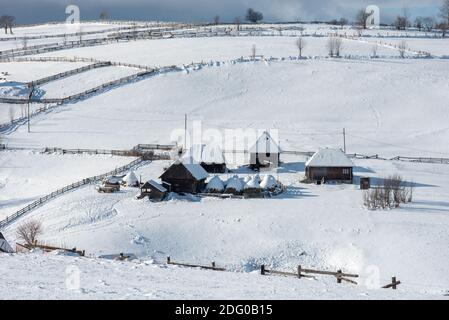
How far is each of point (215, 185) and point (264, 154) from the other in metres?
8.23

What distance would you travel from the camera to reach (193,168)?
39.5 meters

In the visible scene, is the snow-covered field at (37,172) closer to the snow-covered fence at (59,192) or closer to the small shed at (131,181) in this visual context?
the snow-covered fence at (59,192)

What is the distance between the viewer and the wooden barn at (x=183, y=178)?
1535 inches

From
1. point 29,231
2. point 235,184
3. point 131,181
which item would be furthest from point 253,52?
point 29,231

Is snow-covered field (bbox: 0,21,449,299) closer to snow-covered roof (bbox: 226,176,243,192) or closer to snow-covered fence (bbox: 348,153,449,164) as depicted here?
snow-covered fence (bbox: 348,153,449,164)

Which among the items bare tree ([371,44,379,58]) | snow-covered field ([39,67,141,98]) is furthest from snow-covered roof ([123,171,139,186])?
bare tree ([371,44,379,58])

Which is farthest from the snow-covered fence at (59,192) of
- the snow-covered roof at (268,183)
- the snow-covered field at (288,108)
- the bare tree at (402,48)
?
the bare tree at (402,48)

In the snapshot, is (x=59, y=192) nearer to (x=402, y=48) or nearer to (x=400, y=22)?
(x=402, y=48)

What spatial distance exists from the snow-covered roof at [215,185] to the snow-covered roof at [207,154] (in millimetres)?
5529

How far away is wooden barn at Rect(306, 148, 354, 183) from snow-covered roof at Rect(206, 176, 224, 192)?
678 centimetres

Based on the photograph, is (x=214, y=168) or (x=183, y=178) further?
(x=214, y=168)

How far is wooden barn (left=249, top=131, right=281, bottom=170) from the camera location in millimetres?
45719

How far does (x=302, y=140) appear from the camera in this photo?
180 ft
